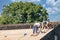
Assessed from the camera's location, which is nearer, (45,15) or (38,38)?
(38,38)

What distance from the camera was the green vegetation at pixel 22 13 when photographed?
182 ft

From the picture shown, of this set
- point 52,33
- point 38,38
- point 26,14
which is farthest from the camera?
point 26,14

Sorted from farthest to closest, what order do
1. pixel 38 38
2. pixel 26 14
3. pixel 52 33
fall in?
pixel 26 14 < pixel 52 33 < pixel 38 38

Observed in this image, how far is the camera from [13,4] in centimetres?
5891

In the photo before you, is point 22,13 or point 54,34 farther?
point 22,13

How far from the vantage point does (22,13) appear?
184 feet

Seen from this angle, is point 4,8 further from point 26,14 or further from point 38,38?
point 38,38

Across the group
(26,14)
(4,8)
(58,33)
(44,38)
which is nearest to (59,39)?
(58,33)

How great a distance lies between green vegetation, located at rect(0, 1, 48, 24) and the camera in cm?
5553

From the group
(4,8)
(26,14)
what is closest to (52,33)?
(26,14)

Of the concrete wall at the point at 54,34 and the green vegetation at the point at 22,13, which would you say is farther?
the green vegetation at the point at 22,13

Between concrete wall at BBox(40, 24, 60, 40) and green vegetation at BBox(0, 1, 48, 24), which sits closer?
concrete wall at BBox(40, 24, 60, 40)

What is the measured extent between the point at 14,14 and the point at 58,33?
3302 centimetres

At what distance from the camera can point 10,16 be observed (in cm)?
5712
